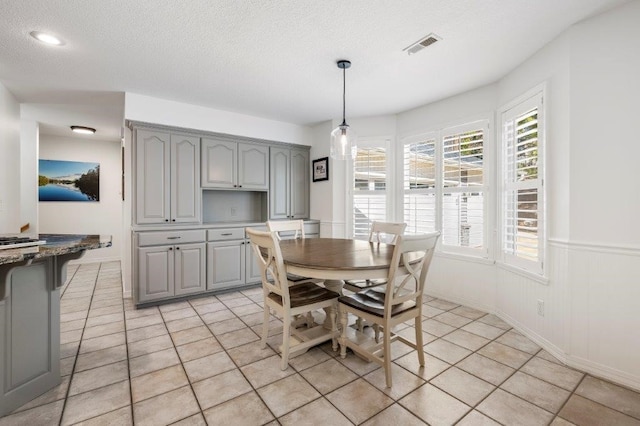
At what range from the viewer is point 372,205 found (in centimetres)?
425

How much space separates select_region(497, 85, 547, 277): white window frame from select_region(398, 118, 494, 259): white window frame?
129mm

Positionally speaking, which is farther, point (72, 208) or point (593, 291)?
point (72, 208)

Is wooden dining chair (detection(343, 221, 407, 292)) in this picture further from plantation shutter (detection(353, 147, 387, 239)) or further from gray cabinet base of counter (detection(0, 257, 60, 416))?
gray cabinet base of counter (detection(0, 257, 60, 416))

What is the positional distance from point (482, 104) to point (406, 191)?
1.32m

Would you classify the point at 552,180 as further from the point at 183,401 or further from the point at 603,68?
the point at 183,401

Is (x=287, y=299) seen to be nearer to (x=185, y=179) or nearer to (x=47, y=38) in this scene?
(x=185, y=179)

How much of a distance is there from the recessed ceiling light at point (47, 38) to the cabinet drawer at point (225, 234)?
224 centimetres

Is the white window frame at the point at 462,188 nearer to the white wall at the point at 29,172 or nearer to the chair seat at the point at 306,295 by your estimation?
the chair seat at the point at 306,295

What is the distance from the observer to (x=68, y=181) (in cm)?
557

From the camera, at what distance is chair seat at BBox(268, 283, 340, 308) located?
2180 millimetres

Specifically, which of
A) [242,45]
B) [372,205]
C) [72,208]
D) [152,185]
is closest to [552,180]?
[372,205]

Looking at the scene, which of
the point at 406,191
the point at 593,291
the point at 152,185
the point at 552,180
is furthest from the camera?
the point at 406,191

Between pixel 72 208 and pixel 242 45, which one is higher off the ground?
pixel 242 45

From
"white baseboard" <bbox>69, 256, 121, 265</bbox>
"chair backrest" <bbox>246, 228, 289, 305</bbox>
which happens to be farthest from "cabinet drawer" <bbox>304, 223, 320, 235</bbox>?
"white baseboard" <bbox>69, 256, 121, 265</bbox>
